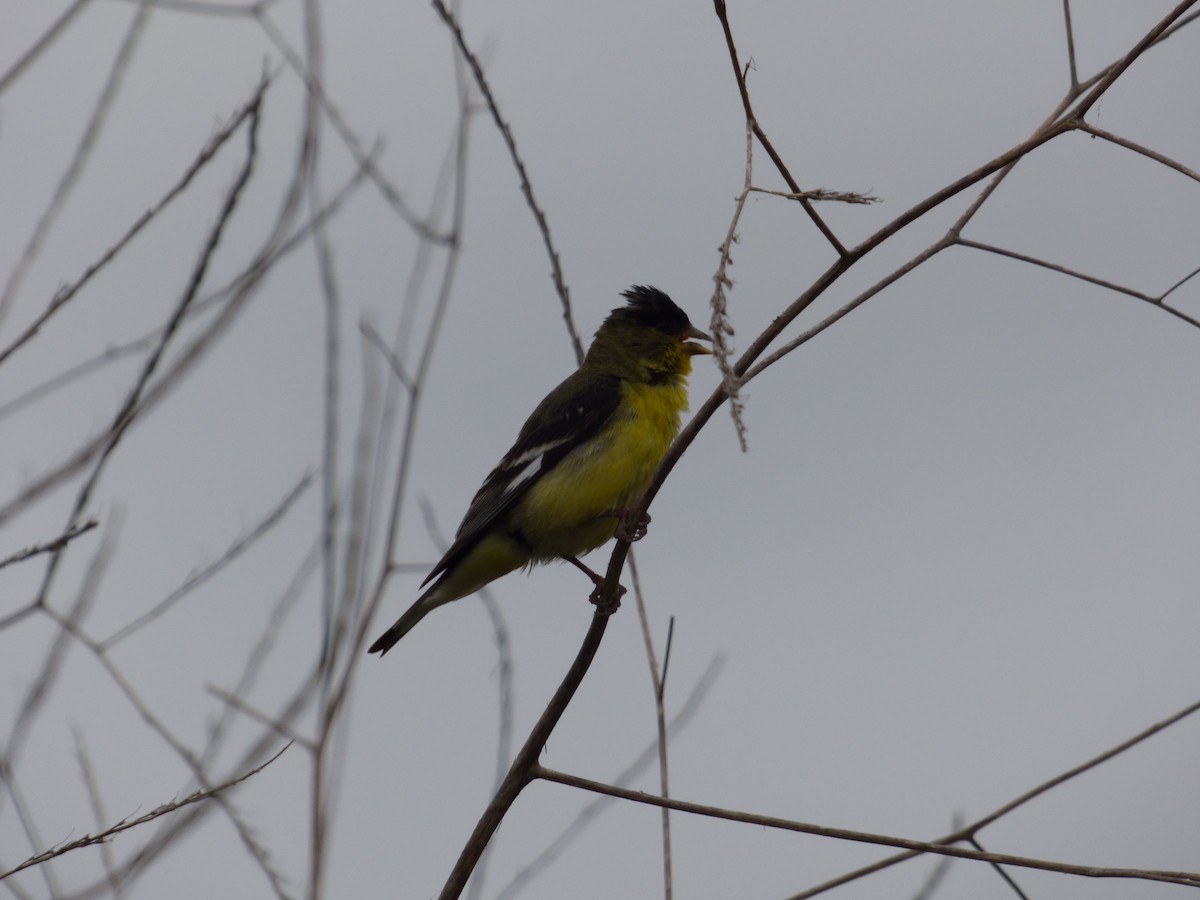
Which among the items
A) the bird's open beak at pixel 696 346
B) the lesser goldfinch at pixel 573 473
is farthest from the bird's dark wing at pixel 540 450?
the bird's open beak at pixel 696 346

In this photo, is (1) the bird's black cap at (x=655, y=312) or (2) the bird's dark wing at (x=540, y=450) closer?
(2) the bird's dark wing at (x=540, y=450)

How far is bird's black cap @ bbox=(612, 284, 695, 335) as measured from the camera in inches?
274

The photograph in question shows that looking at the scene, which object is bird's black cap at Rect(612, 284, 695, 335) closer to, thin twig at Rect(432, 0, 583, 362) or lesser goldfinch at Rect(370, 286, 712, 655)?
lesser goldfinch at Rect(370, 286, 712, 655)

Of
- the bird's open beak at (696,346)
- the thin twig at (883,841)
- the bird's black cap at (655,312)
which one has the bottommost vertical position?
the thin twig at (883,841)

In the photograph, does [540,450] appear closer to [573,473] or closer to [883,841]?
[573,473]

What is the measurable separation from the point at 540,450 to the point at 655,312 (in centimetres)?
113

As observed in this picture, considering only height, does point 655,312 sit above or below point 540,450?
above

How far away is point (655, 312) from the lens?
7.03 m

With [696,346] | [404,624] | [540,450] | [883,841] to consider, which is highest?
[696,346]

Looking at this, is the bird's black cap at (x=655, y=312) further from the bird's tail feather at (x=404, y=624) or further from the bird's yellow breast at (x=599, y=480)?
the bird's tail feather at (x=404, y=624)

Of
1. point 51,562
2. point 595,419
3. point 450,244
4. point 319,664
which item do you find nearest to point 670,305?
point 595,419

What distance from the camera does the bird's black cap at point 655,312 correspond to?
6957 millimetres

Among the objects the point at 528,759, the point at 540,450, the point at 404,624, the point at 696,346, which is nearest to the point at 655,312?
the point at 696,346

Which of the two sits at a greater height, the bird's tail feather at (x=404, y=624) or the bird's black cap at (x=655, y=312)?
the bird's black cap at (x=655, y=312)
